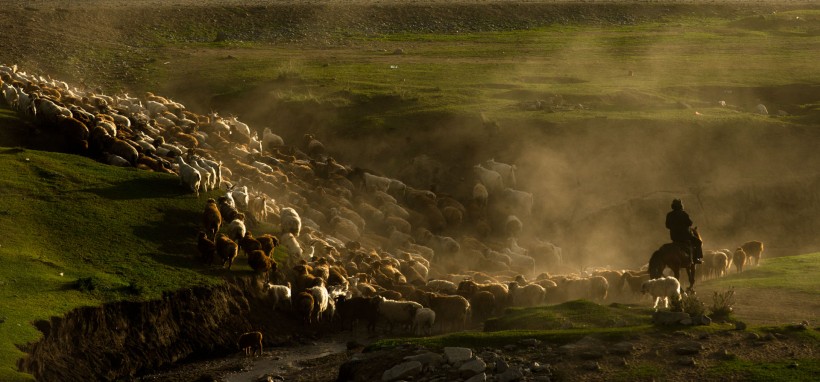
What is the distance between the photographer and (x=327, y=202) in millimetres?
40375

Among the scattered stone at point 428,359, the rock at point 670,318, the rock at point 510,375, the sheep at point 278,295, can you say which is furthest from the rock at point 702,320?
the sheep at point 278,295

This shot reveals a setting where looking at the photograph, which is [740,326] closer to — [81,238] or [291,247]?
[291,247]

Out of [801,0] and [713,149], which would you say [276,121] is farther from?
[801,0]

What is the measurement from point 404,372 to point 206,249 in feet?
29.4

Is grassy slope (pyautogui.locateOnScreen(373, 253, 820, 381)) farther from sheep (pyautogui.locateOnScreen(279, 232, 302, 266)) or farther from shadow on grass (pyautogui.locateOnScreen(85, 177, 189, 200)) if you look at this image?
shadow on grass (pyautogui.locateOnScreen(85, 177, 189, 200))

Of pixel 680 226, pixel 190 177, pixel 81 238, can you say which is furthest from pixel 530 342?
pixel 190 177

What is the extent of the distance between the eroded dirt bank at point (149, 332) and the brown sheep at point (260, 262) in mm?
451

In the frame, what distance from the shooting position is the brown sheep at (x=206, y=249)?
31531 mm

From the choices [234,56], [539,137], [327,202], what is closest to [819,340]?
[327,202]

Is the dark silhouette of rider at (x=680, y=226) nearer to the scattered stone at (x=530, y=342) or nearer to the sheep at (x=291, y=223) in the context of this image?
the scattered stone at (x=530, y=342)

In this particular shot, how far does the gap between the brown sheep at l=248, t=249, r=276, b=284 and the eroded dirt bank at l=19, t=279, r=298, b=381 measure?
45 centimetres

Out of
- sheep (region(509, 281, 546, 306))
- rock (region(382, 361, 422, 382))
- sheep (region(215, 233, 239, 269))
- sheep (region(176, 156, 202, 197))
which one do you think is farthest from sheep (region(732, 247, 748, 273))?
sheep (region(176, 156, 202, 197))

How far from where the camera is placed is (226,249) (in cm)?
3156

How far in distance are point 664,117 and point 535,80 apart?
446 inches
